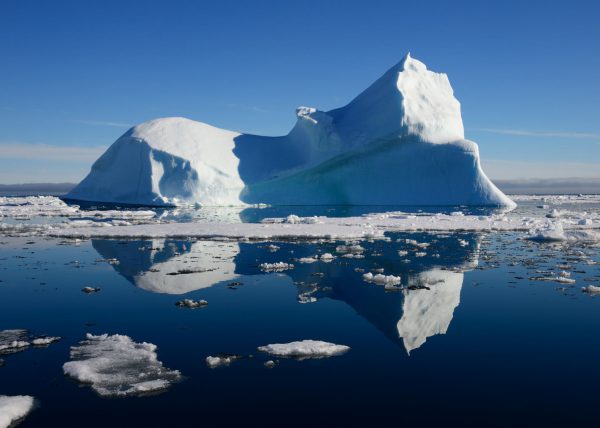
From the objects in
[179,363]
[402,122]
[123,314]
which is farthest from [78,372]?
[402,122]

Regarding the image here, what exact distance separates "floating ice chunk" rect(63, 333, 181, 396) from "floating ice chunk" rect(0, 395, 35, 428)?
0.41 meters

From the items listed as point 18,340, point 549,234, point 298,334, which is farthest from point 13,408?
point 549,234

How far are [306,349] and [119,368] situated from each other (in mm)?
1455

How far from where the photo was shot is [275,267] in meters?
8.19

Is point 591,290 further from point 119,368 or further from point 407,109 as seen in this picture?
point 407,109

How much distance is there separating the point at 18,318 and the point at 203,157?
852 inches

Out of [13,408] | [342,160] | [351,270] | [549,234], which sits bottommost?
[13,408]

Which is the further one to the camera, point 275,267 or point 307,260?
point 307,260

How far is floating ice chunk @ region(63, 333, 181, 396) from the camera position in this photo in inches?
142

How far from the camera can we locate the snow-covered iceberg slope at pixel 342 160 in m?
25.0

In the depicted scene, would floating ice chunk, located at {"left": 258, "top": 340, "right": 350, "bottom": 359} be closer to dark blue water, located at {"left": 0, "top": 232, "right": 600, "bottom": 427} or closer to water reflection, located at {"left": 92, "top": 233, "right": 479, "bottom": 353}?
dark blue water, located at {"left": 0, "top": 232, "right": 600, "bottom": 427}

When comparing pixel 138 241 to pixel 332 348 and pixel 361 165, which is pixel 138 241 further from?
pixel 361 165

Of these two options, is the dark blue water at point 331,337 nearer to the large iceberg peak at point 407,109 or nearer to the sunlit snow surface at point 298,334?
the sunlit snow surface at point 298,334

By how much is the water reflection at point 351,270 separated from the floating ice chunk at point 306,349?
64 cm
